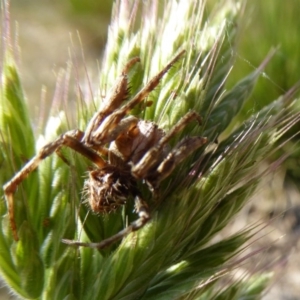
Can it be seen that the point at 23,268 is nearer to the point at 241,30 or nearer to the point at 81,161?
the point at 81,161

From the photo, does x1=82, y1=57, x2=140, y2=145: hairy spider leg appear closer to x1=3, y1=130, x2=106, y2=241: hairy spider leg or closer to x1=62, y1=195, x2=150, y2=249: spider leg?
x1=3, y1=130, x2=106, y2=241: hairy spider leg

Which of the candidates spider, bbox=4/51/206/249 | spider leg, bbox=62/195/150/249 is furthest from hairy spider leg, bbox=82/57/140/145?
spider leg, bbox=62/195/150/249

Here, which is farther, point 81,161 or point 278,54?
point 278,54

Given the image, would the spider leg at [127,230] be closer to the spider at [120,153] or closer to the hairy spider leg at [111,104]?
the spider at [120,153]

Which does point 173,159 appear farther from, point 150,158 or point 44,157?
point 44,157

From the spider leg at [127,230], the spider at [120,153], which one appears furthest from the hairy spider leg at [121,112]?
the spider leg at [127,230]

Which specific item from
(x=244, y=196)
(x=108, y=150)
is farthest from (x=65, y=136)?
(x=244, y=196)

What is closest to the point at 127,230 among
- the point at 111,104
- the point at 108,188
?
the point at 108,188

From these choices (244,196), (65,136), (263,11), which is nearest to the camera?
(65,136)
